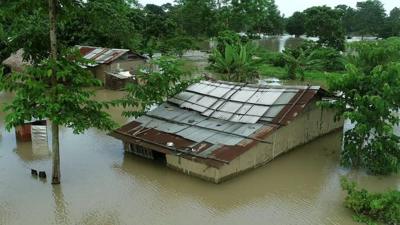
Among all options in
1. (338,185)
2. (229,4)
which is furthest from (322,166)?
(229,4)

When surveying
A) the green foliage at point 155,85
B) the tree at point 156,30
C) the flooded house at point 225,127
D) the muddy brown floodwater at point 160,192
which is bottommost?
the muddy brown floodwater at point 160,192

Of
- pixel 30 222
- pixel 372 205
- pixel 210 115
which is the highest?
pixel 210 115

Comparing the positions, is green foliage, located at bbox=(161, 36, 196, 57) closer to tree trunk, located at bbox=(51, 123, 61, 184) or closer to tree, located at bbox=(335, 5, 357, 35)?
tree trunk, located at bbox=(51, 123, 61, 184)

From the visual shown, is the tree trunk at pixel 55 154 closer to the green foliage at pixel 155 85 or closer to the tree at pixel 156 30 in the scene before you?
the green foliage at pixel 155 85

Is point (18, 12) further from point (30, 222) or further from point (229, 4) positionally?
point (229, 4)

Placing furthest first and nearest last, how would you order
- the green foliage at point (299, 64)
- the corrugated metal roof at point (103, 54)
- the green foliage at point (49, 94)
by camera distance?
1. the green foliage at point (299, 64)
2. the corrugated metal roof at point (103, 54)
3. the green foliage at point (49, 94)

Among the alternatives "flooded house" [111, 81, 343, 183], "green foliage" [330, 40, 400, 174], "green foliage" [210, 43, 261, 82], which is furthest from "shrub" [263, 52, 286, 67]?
"green foliage" [330, 40, 400, 174]

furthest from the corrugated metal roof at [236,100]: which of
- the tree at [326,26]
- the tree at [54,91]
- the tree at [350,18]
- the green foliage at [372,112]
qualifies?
the tree at [350,18]
